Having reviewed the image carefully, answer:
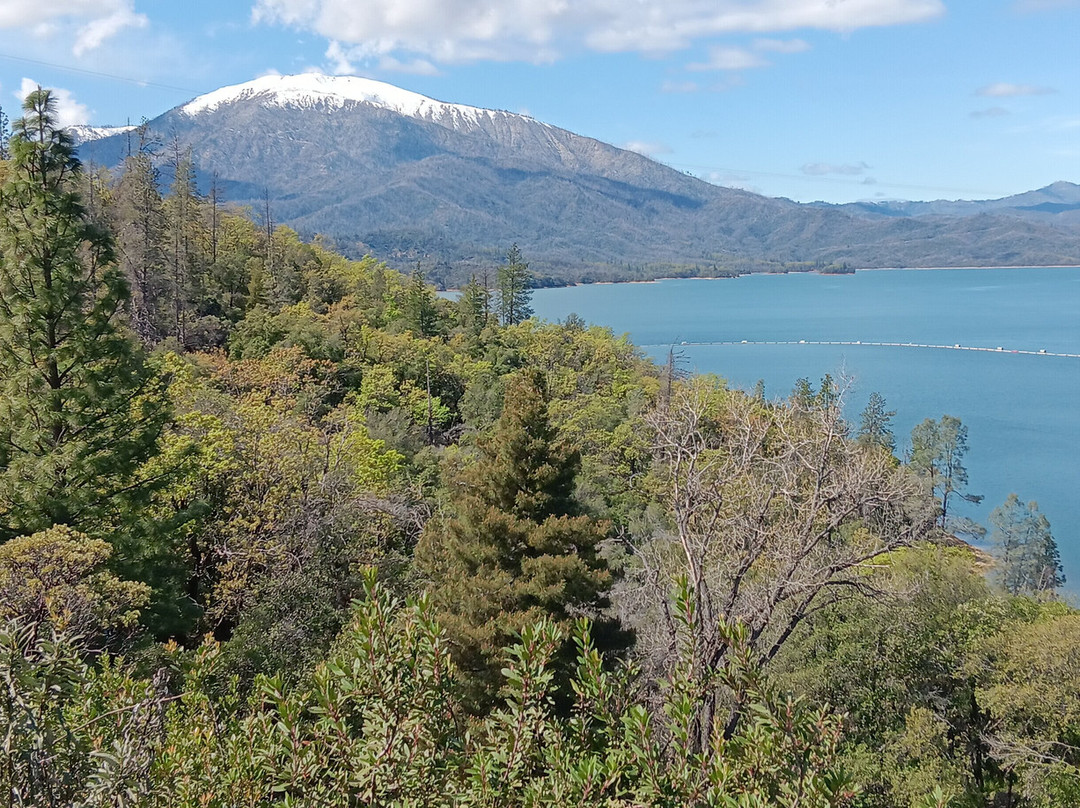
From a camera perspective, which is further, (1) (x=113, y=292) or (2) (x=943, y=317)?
(2) (x=943, y=317)

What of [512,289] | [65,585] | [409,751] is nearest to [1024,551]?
[65,585]

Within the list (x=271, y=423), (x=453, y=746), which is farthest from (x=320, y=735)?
(x=271, y=423)

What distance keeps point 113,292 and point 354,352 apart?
20557mm

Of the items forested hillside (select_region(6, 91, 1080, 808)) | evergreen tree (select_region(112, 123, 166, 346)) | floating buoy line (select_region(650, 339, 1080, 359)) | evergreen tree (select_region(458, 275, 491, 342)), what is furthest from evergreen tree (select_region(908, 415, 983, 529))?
floating buoy line (select_region(650, 339, 1080, 359))

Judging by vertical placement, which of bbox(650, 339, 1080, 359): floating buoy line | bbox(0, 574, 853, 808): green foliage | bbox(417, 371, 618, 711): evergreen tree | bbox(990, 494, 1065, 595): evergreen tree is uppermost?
bbox(0, 574, 853, 808): green foliage

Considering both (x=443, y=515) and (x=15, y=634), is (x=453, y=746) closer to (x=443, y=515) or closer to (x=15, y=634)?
(x=15, y=634)

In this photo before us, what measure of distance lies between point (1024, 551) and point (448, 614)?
1169 inches

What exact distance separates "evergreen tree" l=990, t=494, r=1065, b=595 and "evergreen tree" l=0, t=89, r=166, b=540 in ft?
102

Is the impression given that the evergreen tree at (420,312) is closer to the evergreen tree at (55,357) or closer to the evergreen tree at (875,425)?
the evergreen tree at (875,425)

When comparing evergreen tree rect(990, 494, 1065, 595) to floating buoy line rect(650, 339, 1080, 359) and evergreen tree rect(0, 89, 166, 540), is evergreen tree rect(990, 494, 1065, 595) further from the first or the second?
floating buoy line rect(650, 339, 1080, 359)

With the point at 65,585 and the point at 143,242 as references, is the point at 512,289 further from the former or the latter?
the point at 65,585

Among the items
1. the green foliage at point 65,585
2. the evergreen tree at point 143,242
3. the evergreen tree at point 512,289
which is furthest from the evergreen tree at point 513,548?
the evergreen tree at point 512,289

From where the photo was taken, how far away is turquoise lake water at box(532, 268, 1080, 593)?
152 feet

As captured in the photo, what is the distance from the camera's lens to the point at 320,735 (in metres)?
3.21
